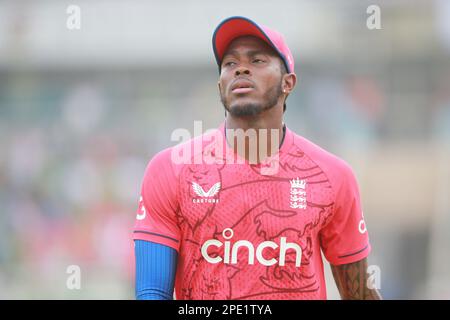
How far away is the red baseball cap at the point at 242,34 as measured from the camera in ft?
→ 12.4

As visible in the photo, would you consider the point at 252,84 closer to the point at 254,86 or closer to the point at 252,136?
the point at 254,86

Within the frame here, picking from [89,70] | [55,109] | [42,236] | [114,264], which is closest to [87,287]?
[114,264]

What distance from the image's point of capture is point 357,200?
13.0 ft

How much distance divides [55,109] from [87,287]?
367cm

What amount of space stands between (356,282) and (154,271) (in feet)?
3.27

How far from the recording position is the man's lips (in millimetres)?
3740

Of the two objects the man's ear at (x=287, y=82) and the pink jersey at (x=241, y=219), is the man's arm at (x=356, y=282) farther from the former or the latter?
the man's ear at (x=287, y=82)

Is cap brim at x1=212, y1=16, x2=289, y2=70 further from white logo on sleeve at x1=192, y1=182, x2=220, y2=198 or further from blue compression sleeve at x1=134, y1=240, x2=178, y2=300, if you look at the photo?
blue compression sleeve at x1=134, y1=240, x2=178, y2=300

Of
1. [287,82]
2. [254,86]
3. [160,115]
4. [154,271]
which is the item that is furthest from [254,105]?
[160,115]

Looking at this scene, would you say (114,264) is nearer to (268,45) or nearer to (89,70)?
(89,70)

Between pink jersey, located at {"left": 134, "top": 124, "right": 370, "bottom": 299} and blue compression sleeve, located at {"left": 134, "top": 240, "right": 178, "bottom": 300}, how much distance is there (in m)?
0.04

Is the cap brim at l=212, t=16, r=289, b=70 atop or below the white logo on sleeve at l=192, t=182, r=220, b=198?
atop

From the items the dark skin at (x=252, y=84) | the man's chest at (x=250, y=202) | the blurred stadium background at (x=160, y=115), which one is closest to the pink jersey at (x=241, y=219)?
the man's chest at (x=250, y=202)

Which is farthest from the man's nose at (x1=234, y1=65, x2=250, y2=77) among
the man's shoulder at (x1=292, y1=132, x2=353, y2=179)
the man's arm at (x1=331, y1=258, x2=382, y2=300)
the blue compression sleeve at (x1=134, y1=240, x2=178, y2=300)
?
the man's arm at (x1=331, y1=258, x2=382, y2=300)
